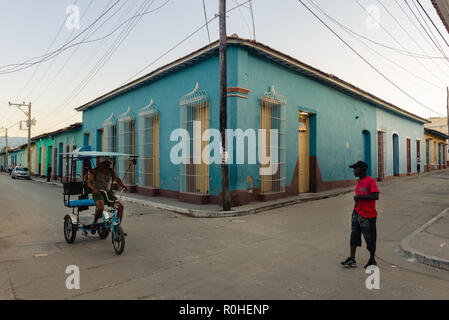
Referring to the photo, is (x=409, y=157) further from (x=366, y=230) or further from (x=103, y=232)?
(x=103, y=232)

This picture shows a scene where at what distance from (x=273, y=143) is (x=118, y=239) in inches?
303

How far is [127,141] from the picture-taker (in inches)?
632

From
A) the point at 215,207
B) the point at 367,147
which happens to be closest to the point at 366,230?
the point at 215,207

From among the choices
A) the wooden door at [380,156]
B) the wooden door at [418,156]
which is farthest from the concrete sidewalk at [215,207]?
the wooden door at [418,156]

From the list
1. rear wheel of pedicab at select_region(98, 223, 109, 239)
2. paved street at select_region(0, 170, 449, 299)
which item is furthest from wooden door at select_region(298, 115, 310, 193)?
rear wheel of pedicab at select_region(98, 223, 109, 239)

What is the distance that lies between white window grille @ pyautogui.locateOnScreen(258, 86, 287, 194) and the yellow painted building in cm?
2343

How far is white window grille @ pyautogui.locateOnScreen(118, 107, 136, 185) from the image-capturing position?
15.6m

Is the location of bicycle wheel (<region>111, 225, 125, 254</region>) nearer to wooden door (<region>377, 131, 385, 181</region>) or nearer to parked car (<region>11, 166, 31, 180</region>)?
wooden door (<region>377, 131, 385, 181</region>)

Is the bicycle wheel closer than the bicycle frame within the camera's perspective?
Yes

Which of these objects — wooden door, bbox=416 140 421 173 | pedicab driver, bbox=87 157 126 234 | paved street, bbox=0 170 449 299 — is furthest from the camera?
wooden door, bbox=416 140 421 173

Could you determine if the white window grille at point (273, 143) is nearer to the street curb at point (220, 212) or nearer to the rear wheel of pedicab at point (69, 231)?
the street curb at point (220, 212)

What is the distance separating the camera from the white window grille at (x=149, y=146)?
46.2 feet

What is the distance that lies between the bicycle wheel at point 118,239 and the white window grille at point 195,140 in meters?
5.76

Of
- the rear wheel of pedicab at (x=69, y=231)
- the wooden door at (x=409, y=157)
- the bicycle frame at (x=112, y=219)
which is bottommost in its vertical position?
the rear wheel of pedicab at (x=69, y=231)
